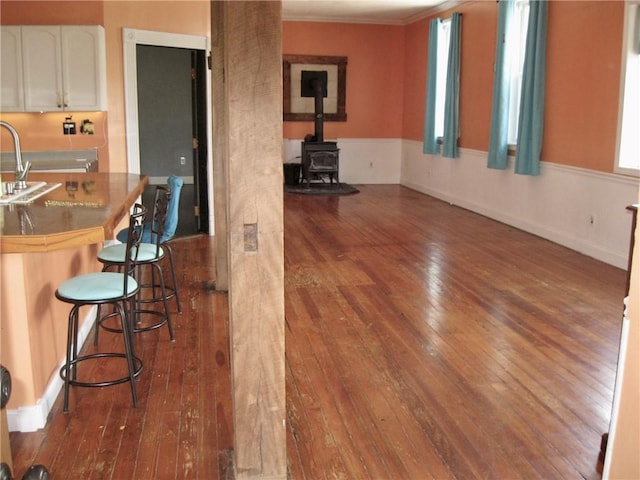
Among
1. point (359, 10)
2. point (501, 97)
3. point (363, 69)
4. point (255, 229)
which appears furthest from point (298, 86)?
point (255, 229)

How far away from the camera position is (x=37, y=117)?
611 centimetres

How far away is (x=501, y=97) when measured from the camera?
752cm

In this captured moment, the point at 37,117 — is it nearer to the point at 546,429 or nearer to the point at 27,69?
the point at 27,69

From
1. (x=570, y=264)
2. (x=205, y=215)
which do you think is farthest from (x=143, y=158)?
(x=570, y=264)

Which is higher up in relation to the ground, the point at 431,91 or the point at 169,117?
the point at 431,91

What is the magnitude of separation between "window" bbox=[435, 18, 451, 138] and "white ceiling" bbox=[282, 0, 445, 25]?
397 mm

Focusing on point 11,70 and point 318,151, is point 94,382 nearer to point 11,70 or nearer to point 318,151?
point 11,70

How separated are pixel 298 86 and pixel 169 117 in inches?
183

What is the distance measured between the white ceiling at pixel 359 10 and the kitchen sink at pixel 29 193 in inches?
247

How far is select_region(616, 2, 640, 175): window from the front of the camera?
559 centimetres

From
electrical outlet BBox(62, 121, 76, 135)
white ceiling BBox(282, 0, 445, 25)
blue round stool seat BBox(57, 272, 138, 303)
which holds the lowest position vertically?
blue round stool seat BBox(57, 272, 138, 303)

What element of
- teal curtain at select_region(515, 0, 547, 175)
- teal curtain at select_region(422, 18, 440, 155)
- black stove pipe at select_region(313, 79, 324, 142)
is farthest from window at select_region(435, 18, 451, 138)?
teal curtain at select_region(515, 0, 547, 175)

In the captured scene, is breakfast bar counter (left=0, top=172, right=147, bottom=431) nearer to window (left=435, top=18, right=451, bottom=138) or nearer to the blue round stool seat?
the blue round stool seat

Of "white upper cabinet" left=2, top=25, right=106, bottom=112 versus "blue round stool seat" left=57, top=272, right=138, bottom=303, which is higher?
"white upper cabinet" left=2, top=25, right=106, bottom=112
